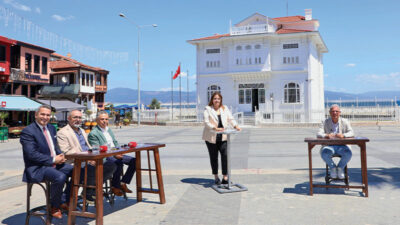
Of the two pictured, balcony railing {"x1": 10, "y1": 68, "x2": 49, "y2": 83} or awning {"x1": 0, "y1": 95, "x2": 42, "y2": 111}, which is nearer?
awning {"x1": 0, "y1": 95, "x2": 42, "y2": 111}

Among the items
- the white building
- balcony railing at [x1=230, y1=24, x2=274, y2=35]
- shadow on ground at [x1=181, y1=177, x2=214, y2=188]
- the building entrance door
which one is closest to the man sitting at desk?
shadow on ground at [x1=181, y1=177, x2=214, y2=188]

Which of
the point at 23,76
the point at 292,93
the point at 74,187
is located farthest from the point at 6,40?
the point at 74,187

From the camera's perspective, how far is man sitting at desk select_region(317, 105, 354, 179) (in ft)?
17.7

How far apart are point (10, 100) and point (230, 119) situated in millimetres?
19890

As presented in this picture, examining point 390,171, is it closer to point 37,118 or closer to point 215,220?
point 215,220

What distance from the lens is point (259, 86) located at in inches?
1282

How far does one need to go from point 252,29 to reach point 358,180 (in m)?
27.7

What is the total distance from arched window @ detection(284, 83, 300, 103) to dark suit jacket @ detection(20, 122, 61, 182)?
29.4 meters

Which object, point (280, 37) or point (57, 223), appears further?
point (280, 37)

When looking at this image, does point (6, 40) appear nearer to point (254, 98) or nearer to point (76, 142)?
point (254, 98)

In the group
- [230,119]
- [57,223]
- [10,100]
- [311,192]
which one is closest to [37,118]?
[57,223]

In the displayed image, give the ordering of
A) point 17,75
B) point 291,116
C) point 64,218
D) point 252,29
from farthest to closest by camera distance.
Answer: point 252,29
point 291,116
point 17,75
point 64,218

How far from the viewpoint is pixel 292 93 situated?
31531 millimetres

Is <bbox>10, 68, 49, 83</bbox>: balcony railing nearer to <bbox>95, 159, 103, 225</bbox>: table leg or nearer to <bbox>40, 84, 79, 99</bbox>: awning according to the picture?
<bbox>40, 84, 79, 99</bbox>: awning
